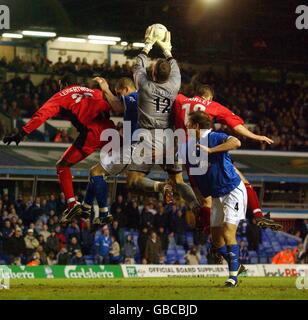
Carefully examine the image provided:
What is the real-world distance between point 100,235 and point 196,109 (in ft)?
43.1

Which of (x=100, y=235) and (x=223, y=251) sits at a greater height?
(x=223, y=251)

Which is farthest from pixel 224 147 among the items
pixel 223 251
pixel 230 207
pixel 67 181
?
pixel 67 181

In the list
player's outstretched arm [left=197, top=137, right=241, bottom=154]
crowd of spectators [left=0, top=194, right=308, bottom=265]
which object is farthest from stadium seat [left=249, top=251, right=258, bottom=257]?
player's outstretched arm [left=197, top=137, right=241, bottom=154]

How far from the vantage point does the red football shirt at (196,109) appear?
613 inches

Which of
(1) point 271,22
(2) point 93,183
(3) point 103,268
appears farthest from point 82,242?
(1) point 271,22

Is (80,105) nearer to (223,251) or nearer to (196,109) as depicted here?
(196,109)

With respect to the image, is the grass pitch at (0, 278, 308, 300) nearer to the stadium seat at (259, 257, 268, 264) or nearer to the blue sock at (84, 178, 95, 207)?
the blue sock at (84, 178, 95, 207)

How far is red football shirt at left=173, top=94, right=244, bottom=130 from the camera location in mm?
15570

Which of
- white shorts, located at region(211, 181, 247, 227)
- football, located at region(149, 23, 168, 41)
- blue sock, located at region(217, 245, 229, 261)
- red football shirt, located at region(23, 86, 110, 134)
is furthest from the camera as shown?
red football shirt, located at region(23, 86, 110, 134)

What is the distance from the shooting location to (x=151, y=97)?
15.2 m

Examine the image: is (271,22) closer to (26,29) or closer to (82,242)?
(26,29)

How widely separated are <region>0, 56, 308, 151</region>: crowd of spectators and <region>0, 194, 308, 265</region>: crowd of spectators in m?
3.84

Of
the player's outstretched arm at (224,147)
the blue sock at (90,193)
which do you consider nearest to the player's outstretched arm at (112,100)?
the blue sock at (90,193)

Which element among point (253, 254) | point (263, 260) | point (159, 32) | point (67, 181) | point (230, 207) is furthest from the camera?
point (263, 260)
